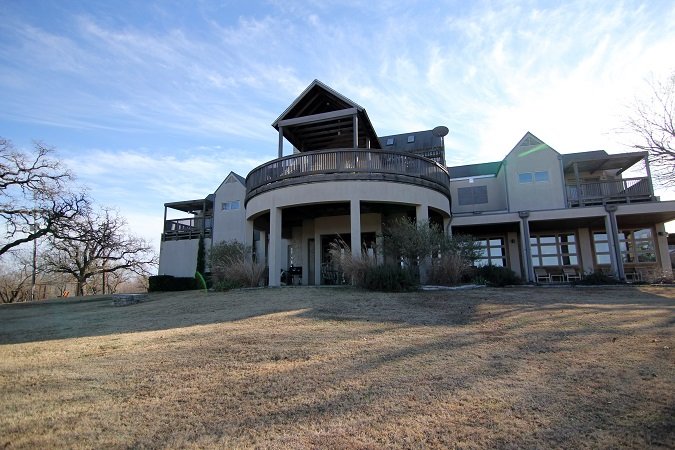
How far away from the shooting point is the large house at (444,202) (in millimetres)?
13055

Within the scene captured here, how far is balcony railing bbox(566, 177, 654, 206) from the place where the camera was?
1655 centimetres

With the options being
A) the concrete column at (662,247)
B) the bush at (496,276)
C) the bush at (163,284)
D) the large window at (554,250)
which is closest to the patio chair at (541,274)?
the large window at (554,250)

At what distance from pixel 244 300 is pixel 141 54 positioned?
249 inches

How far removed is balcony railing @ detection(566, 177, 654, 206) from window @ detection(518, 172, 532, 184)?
1578 mm

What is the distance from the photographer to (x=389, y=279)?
10531 mm

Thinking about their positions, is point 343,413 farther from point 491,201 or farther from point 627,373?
point 491,201

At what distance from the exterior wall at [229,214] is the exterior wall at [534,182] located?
44.9 ft

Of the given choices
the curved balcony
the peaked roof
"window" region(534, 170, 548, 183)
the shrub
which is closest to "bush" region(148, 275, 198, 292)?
the shrub

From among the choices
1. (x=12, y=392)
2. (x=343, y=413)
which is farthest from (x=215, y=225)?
(x=343, y=413)

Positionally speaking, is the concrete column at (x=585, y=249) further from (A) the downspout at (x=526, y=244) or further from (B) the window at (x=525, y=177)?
(A) the downspout at (x=526, y=244)

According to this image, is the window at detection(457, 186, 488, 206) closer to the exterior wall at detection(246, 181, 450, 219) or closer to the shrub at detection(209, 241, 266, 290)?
the exterior wall at detection(246, 181, 450, 219)

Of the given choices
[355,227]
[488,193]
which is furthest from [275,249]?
[488,193]

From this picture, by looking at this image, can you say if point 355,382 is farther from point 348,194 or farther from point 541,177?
point 541,177

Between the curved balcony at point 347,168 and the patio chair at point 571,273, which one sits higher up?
the curved balcony at point 347,168
